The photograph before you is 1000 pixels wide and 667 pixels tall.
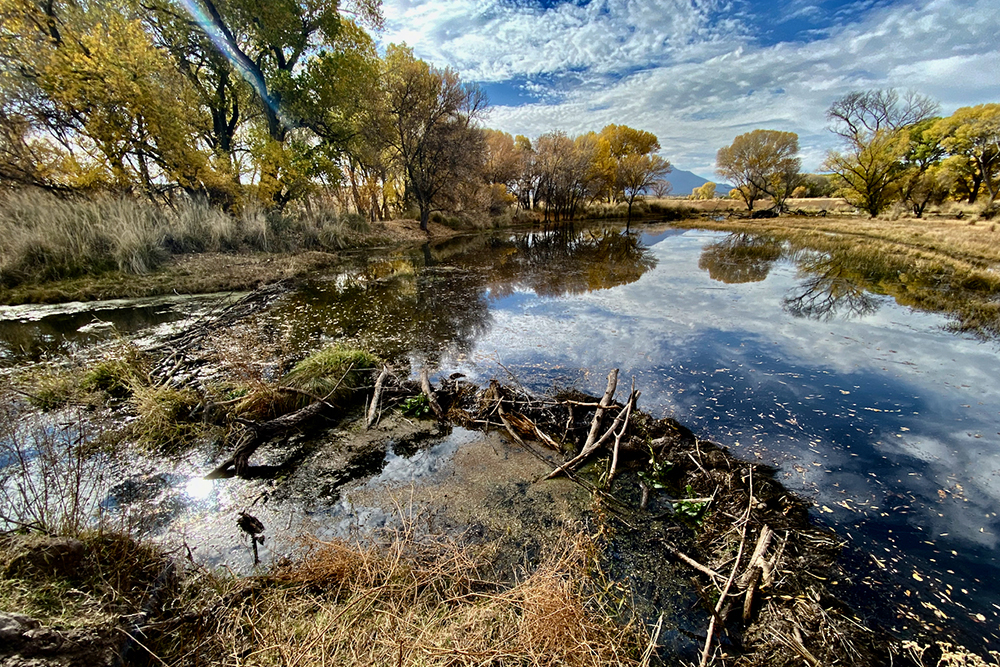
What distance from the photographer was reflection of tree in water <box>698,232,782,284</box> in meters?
13.0

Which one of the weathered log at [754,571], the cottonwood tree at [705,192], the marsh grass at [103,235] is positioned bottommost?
the weathered log at [754,571]

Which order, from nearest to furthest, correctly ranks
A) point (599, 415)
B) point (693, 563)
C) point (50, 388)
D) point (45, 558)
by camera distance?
point (45, 558)
point (693, 563)
point (599, 415)
point (50, 388)

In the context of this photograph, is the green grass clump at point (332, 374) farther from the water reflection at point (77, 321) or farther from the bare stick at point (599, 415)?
the bare stick at point (599, 415)

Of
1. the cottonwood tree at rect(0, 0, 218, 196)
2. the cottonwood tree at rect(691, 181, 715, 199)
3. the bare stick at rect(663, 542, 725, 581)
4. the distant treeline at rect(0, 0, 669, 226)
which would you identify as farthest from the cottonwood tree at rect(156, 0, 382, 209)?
the cottonwood tree at rect(691, 181, 715, 199)

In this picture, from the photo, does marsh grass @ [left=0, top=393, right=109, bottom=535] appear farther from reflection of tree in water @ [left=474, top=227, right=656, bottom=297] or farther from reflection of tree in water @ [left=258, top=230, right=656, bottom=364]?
reflection of tree in water @ [left=474, top=227, right=656, bottom=297]

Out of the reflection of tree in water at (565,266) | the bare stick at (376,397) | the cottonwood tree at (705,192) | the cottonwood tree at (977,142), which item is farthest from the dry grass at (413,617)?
the cottonwood tree at (705,192)

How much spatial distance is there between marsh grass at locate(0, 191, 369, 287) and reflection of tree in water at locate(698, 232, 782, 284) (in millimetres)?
18913

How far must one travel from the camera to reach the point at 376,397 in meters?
4.75

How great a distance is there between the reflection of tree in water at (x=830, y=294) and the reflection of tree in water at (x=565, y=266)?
4717 mm

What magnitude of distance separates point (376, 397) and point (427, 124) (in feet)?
85.9

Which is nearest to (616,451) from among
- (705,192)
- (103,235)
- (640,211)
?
(103,235)

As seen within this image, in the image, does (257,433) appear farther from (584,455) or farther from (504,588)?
(584,455)

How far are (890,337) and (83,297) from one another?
725 inches

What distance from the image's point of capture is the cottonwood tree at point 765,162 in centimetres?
4053
